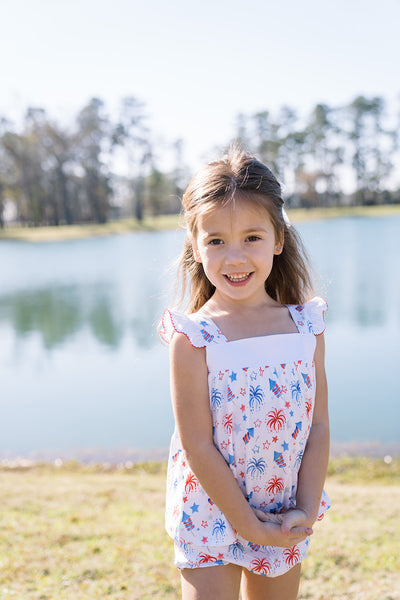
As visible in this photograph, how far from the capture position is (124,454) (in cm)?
571

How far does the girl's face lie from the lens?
5.09 feet

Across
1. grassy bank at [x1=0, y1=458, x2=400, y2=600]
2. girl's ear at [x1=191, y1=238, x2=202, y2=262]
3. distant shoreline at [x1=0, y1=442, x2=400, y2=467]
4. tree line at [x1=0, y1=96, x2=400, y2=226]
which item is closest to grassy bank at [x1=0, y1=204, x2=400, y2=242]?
tree line at [x1=0, y1=96, x2=400, y2=226]

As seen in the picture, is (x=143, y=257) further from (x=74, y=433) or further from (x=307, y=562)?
(x=307, y=562)

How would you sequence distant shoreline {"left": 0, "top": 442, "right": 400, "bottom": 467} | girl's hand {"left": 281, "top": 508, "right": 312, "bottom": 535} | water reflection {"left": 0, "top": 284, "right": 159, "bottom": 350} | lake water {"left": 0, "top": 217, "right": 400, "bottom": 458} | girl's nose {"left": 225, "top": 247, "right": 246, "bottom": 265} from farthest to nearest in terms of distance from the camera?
water reflection {"left": 0, "top": 284, "right": 159, "bottom": 350}
lake water {"left": 0, "top": 217, "right": 400, "bottom": 458}
distant shoreline {"left": 0, "top": 442, "right": 400, "bottom": 467}
girl's nose {"left": 225, "top": 247, "right": 246, "bottom": 265}
girl's hand {"left": 281, "top": 508, "right": 312, "bottom": 535}

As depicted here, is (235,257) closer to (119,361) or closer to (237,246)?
(237,246)

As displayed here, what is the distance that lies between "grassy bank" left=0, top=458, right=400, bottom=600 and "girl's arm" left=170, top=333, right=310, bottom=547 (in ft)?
3.84

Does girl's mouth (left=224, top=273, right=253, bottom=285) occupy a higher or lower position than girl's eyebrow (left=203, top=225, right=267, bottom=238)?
lower

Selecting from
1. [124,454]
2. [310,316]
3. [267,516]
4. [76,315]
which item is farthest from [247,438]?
[76,315]

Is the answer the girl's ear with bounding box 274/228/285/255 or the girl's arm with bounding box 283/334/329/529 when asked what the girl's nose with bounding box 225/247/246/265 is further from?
the girl's arm with bounding box 283/334/329/529

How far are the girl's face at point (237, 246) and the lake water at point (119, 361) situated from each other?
0.36m

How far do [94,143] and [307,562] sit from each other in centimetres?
4966

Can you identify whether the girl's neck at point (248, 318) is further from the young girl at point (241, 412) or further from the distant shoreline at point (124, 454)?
the distant shoreline at point (124, 454)

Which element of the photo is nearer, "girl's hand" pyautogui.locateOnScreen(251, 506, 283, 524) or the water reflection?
"girl's hand" pyautogui.locateOnScreen(251, 506, 283, 524)

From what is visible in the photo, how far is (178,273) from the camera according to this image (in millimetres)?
1860
